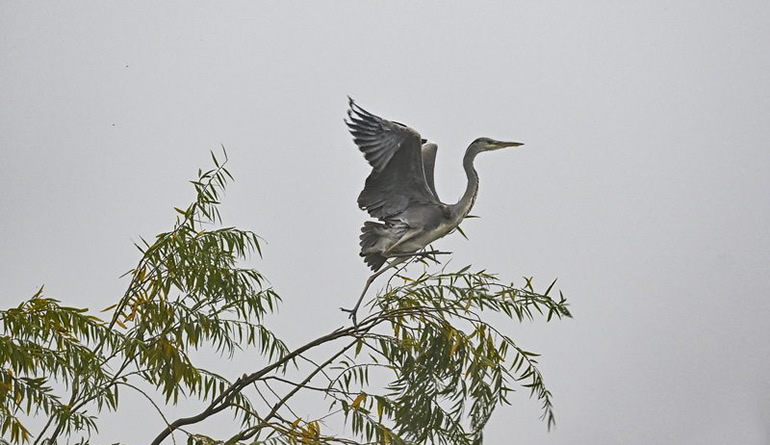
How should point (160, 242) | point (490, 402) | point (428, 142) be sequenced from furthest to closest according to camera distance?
point (428, 142) < point (160, 242) < point (490, 402)

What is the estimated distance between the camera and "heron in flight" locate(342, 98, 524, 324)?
5.07m

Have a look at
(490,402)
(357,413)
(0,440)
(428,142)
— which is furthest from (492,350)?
(0,440)

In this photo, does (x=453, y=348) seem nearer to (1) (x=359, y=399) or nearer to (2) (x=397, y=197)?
(1) (x=359, y=399)

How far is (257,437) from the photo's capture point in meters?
4.64

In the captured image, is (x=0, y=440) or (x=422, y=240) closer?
(x=0, y=440)

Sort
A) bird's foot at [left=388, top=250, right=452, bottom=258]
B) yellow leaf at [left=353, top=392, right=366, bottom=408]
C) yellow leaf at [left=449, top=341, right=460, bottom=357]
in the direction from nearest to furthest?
yellow leaf at [left=449, top=341, right=460, bottom=357], yellow leaf at [left=353, top=392, right=366, bottom=408], bird's foot at [left=388, top=250, right=452, bottom=258]

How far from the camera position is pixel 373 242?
5.23 metres

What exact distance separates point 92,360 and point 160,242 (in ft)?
2.22

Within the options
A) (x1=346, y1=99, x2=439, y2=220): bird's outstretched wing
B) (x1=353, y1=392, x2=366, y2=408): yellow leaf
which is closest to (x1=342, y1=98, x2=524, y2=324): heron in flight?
(x1=346, y1=99, x2=439, y2=220): bird's outstretched wing

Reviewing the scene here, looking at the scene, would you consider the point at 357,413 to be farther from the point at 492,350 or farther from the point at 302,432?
the point at 492,350

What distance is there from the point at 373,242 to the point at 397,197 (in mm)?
216

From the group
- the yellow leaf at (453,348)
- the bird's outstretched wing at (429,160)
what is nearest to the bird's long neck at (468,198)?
the bird's outstretched wing at (429,160)

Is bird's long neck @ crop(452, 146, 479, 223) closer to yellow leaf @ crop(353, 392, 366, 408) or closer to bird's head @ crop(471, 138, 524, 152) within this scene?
bird's head @ crop(471, 138, 524, 152)

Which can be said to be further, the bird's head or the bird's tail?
the bird's head
